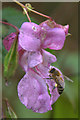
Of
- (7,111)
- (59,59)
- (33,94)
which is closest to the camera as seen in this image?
(33,94)

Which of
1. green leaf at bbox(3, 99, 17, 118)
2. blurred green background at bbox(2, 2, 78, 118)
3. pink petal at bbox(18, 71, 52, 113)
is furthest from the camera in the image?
blurred green background at bbox(2, 2, 78, 118)

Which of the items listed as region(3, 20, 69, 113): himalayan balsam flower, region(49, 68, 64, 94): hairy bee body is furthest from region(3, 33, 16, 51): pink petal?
region(49, 68, 64, 94): hairy bee body

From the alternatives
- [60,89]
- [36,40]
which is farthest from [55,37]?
[60,89]

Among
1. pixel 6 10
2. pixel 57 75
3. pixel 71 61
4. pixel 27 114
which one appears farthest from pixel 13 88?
pixel 57 75

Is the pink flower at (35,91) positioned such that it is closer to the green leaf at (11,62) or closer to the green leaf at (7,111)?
the green leaf at (11,62)

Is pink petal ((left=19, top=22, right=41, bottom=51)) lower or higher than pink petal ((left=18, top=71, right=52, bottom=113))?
higher

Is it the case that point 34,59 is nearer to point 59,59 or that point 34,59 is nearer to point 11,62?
point 11,62

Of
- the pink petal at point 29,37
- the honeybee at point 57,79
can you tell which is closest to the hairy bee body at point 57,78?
the honeybee at point 57,79

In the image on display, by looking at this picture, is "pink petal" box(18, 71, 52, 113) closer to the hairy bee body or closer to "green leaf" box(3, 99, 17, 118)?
the hairy bee body

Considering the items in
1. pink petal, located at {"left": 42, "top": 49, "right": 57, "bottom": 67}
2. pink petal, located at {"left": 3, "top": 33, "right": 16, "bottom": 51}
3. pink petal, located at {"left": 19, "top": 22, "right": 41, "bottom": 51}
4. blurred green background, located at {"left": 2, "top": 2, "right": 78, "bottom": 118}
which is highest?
pink petal, located at {"left": 19, "top": 22, "right": 41, "bottom": 51}
